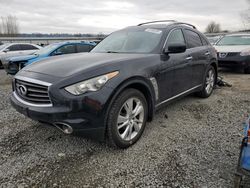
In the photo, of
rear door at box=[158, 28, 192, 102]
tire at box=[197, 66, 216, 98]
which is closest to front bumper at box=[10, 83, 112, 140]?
rear door at box=[158, 28, 192, 102]

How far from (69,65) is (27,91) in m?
0.61

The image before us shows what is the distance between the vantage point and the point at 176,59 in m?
3.42

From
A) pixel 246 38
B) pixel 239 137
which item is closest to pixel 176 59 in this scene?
pixel 239 137

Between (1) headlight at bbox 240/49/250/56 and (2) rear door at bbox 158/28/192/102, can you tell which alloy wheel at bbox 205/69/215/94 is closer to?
(2) rear door at bbox 158/28/192/102

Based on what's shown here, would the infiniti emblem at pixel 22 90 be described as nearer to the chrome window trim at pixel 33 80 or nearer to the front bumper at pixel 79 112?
the chrome window trim at pixel 33 80

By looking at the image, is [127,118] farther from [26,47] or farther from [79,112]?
[26,47]

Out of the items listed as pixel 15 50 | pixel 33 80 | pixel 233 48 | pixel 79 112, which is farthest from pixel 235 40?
pixel 15 50

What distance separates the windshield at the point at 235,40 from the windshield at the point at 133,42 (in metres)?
6.87

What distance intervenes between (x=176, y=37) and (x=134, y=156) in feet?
7.52

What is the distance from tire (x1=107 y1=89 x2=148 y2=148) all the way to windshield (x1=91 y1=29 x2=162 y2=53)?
0.91m

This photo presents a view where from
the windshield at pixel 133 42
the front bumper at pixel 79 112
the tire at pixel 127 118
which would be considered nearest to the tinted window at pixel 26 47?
the windshield at pixel 133 42

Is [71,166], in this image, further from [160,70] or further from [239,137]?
[239,137]

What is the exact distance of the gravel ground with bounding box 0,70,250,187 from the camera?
2154 mm

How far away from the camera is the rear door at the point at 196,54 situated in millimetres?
4010
